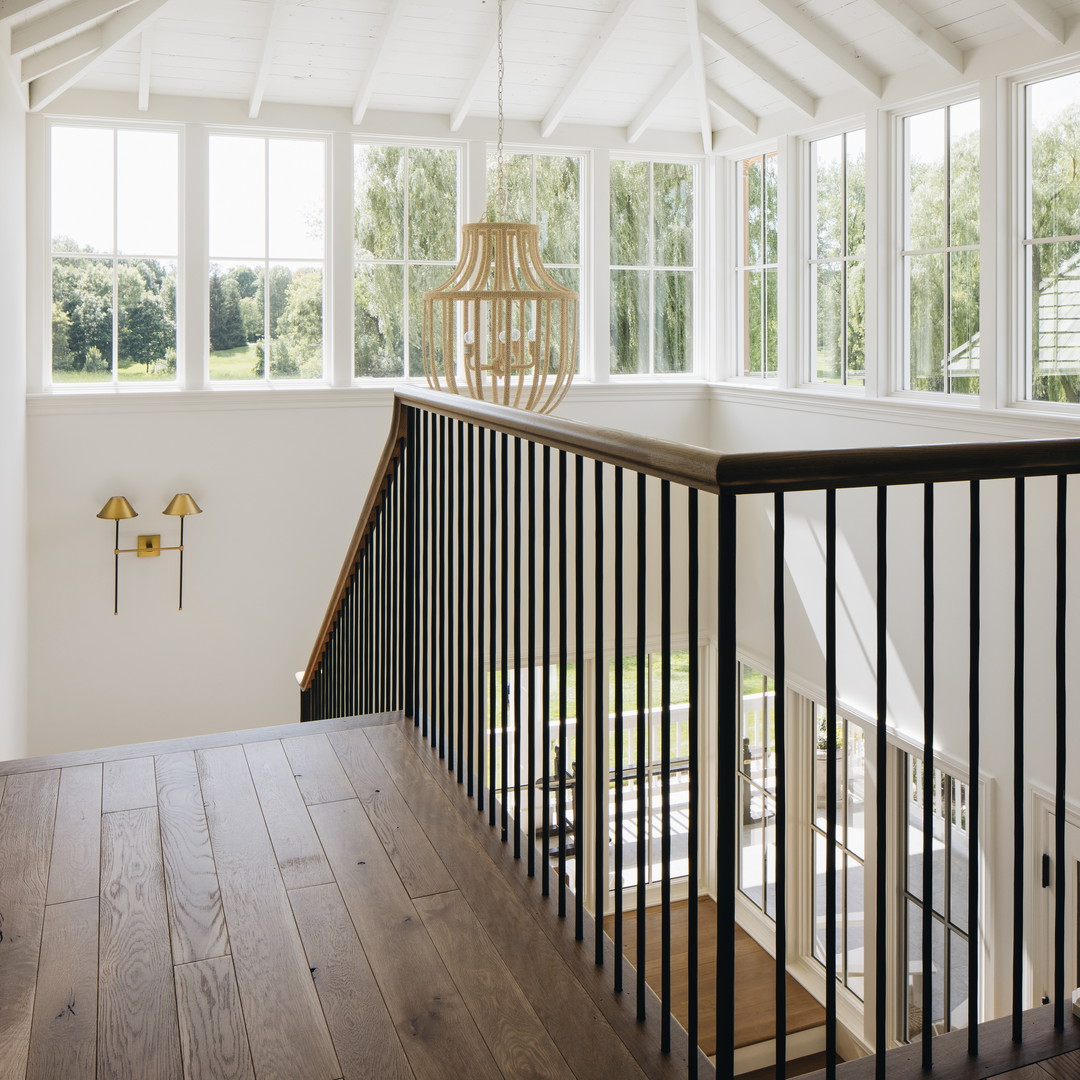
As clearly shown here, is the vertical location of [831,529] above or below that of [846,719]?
above

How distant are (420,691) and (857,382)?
3838 mm

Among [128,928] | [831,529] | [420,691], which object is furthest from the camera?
[420,691]

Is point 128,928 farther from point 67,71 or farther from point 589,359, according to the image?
point 589,359

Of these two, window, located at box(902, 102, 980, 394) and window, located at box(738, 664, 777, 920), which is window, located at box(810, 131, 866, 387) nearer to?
window, located at box(902, 102, 980, 394)

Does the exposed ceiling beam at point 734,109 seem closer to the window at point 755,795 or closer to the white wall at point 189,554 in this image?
the white wall at point 189,554

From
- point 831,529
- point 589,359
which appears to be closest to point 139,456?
point 589,359

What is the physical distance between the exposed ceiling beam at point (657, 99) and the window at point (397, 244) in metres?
1.12

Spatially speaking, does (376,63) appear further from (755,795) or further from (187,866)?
(755,795)

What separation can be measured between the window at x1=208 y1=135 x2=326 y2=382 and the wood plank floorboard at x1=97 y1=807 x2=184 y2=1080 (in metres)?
4.40

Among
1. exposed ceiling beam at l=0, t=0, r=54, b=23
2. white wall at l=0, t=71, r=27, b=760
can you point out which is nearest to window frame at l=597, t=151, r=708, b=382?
white wall at l=0, t=71, r=27, b=760

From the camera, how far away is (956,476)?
1367 millimetres

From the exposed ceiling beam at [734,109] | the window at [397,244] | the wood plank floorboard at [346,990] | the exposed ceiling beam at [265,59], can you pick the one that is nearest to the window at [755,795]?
the window at [397,244]

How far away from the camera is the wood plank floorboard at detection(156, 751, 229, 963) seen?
1912mm

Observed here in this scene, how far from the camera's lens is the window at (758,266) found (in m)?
6.68
